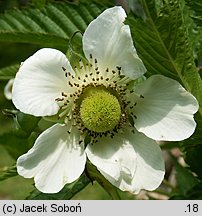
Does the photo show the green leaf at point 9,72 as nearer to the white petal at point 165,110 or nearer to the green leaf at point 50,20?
the green leaf at point 50,20

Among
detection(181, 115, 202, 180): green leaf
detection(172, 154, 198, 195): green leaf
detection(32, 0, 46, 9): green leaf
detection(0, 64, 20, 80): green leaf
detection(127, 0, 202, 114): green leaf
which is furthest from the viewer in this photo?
detection(172, 154, 198, 195): green leaf

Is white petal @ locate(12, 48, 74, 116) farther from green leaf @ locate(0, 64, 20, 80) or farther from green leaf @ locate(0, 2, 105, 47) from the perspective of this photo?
green leaf @ locate(0, 64, 20, 80)

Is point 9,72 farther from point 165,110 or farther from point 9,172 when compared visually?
point 165,110

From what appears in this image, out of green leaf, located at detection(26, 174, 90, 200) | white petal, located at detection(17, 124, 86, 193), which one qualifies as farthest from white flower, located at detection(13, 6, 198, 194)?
green leaf, located at detection(26, 174, 90, 200)

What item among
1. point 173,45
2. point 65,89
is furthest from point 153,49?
point 65,89

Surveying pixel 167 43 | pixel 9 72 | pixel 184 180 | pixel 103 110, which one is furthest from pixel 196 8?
pixel 184 180

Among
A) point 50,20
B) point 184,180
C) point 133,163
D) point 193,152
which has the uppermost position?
point 50,20

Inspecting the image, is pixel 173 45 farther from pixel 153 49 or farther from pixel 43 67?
pixel 43 67
